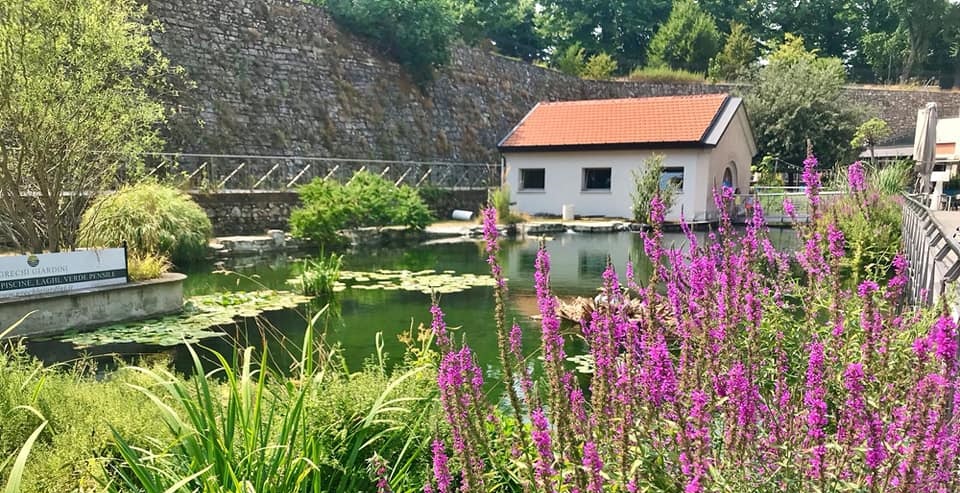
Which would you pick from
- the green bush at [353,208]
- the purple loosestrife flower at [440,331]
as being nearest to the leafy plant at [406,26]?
the green bush at [353,208]

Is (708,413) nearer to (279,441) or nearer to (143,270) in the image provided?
(279,441)

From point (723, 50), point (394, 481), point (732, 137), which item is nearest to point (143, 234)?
point (394, 481)

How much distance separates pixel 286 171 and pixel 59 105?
1420cm

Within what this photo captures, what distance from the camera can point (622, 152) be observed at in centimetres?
2400

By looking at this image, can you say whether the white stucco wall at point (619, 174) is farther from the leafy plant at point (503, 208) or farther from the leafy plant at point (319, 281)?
the leafy plant at point (319, 281)

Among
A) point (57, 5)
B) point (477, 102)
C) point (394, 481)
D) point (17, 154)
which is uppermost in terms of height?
point (477, 102)

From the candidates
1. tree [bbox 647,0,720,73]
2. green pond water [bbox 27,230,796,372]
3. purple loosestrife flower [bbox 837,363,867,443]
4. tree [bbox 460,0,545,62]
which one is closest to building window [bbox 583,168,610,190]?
green pond water [bbox 27,230,796,372]

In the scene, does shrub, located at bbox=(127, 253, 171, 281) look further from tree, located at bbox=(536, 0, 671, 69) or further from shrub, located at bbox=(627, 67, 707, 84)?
tree, located at bbox=(536, 0, 671, 69)

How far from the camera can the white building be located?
22.9 m

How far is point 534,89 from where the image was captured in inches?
1364

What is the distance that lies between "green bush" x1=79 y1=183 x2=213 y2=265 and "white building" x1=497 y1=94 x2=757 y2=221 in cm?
1250

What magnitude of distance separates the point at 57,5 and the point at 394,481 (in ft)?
24.5

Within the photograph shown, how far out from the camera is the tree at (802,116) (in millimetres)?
29969

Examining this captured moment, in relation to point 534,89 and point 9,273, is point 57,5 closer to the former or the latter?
point 9,273
